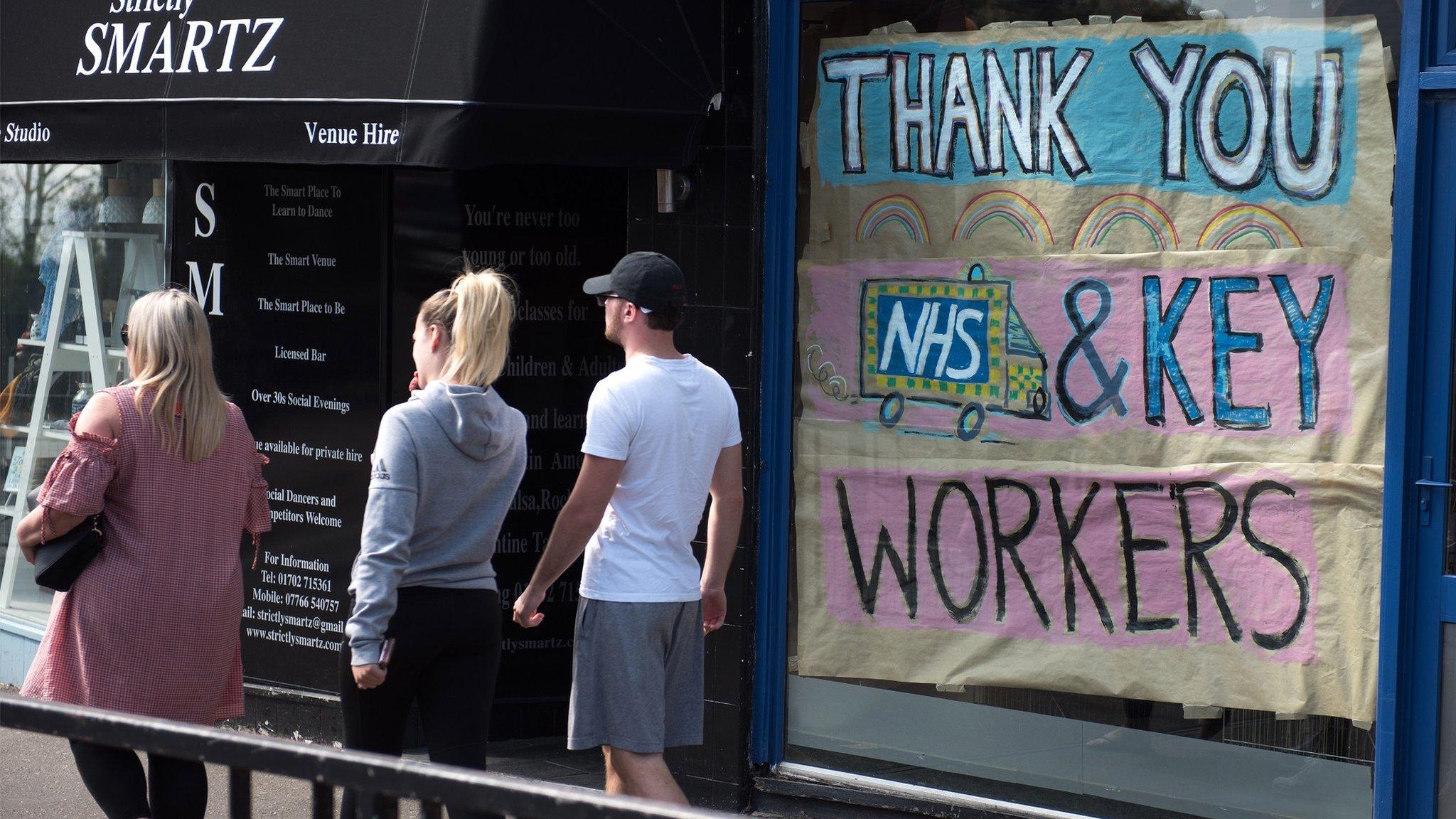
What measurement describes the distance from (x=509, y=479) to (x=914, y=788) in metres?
2.05

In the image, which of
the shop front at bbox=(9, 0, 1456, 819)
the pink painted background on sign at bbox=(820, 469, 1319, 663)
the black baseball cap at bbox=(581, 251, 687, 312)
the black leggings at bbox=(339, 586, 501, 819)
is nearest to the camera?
the black leggings at bbox=(339, 586, 501, 819)

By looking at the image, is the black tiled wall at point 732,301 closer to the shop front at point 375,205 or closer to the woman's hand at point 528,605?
the shop front at point 375,205

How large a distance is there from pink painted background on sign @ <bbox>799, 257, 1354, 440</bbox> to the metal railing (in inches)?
122

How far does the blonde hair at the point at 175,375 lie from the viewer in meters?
4.08

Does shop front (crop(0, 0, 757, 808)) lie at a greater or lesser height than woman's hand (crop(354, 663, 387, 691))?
greater

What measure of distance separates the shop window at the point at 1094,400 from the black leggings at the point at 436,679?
5.72ft

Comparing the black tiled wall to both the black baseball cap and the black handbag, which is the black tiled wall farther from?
the black handbag

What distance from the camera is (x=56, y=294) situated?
738 centimetres

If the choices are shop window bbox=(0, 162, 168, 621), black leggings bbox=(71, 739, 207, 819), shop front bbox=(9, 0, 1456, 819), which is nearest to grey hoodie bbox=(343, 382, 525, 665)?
black leggings bbox=(71, 739, 207, 819)

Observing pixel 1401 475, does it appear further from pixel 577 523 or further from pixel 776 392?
pixel 577 523

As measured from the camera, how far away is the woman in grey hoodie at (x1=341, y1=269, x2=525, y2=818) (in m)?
3.83

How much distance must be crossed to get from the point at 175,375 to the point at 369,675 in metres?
0.99

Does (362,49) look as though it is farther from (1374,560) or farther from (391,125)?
(1374,560)

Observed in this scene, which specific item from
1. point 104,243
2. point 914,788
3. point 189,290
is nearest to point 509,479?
point 914,788
